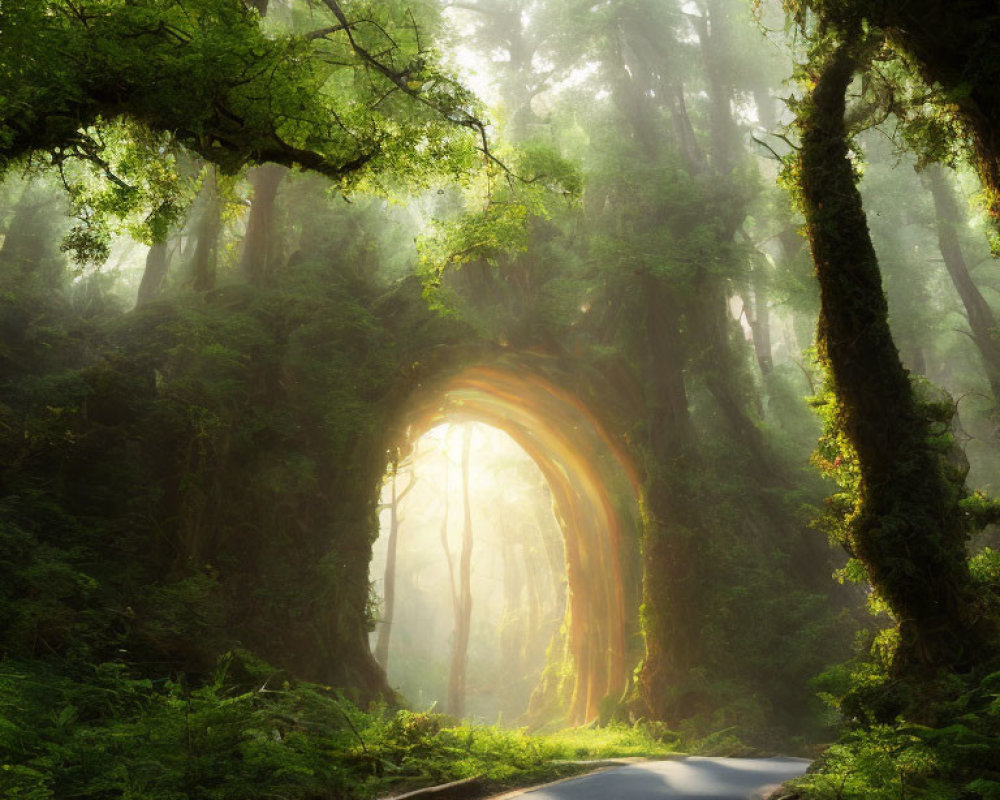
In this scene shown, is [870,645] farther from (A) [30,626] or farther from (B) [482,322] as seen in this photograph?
(B) [482,322]

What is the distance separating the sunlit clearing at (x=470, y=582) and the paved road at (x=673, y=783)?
19.7m

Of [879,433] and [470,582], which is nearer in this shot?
[879,433]

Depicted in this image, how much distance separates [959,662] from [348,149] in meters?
8.94

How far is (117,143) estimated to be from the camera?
8508mm

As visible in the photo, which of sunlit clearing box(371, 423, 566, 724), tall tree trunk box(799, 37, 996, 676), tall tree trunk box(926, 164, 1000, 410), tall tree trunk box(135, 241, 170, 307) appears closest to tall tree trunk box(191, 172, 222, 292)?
tall tree trunk box(135, 241, 170, 307)

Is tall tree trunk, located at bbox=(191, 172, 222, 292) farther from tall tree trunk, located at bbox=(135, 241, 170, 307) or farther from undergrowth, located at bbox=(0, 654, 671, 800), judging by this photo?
undergrowth, located at bbox=(0, 654, 671, 800)

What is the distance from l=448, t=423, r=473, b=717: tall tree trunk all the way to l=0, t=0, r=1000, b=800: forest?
6.87 metres

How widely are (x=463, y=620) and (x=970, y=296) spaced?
2587 centimetres

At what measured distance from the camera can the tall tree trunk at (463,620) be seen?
31.5 meters

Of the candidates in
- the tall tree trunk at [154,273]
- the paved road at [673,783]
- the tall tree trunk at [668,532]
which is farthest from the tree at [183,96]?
the tall tree trunk at [668,532]

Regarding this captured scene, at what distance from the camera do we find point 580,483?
22.6 meters

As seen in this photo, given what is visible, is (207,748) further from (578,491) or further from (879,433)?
(578,491)

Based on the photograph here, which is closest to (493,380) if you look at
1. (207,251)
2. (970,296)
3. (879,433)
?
(207,251)

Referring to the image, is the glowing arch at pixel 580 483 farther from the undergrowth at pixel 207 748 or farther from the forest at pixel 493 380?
the undergrowth at pixel 207 748
